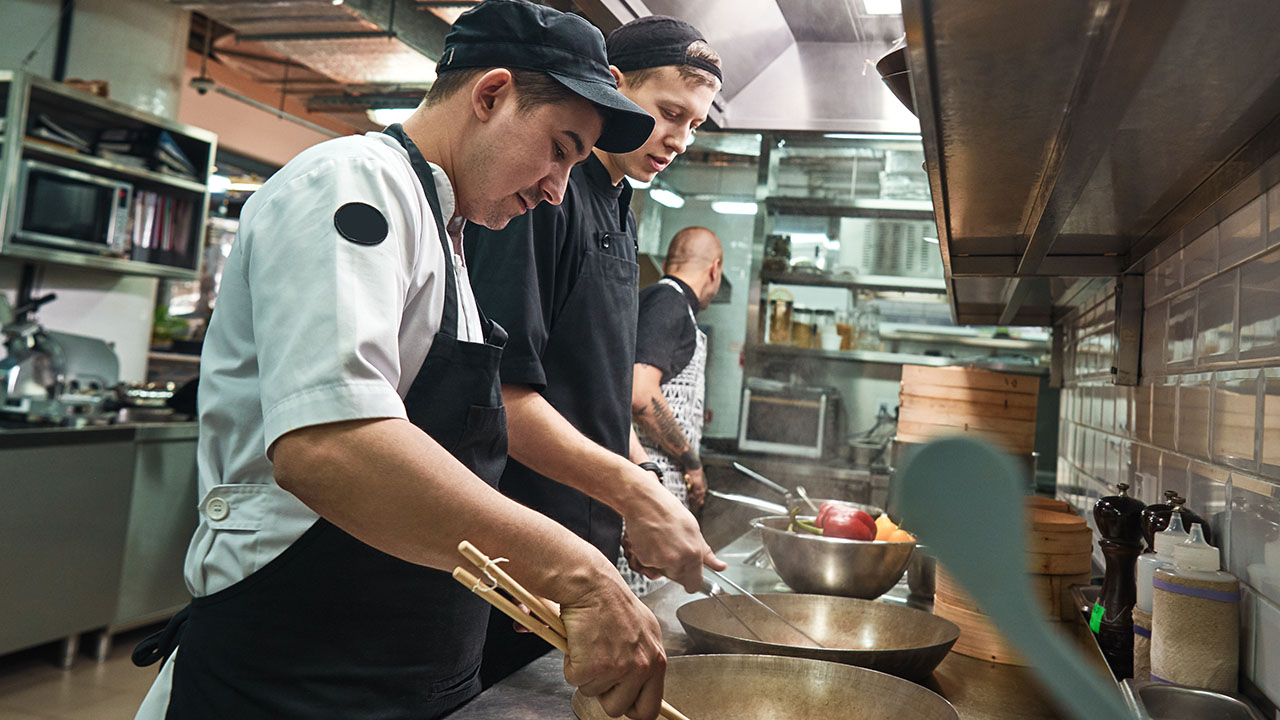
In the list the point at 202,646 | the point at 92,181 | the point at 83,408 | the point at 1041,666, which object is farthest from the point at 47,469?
the point at 1041,666

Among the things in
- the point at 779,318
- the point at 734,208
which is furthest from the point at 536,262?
the point at 734,208

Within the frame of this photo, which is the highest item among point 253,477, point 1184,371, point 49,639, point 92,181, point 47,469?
point 92,181

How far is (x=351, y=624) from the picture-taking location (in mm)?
899

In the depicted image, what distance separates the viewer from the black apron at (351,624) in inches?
34.5

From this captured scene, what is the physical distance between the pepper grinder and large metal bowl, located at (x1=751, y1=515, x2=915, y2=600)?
1.16ft

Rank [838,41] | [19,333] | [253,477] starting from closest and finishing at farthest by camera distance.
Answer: [253,477], [838,41], [19,333]

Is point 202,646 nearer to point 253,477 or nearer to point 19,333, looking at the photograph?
point 253,477

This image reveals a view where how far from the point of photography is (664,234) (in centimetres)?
507

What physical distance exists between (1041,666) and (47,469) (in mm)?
3690

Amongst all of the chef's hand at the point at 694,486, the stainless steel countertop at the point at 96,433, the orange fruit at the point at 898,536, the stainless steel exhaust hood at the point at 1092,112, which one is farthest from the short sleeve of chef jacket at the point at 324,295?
the stainless steel countertop at the point at 96,433

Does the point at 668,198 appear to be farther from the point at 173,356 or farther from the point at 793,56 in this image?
the point at 173,356

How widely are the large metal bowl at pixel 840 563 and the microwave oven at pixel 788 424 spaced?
9.37 feet

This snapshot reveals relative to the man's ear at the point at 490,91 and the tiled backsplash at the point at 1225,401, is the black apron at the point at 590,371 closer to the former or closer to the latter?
the man's ear at the point at 490,91

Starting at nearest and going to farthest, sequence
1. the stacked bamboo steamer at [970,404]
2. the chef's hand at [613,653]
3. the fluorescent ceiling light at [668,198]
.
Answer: the chef's hand at [613,653] < the stacked bamboo steamer at [970,404] < the fluorescent ceiling light at [668,198]
